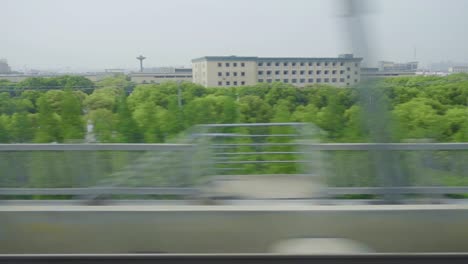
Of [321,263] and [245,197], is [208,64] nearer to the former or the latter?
[245,197]

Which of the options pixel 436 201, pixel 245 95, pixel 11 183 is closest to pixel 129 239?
pixel 11 183

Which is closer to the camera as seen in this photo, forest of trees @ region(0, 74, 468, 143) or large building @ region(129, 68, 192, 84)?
forest of trees @ region(0, 74, 468, 143)

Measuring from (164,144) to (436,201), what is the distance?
327 centimetres

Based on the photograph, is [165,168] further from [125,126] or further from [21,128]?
[21,128]

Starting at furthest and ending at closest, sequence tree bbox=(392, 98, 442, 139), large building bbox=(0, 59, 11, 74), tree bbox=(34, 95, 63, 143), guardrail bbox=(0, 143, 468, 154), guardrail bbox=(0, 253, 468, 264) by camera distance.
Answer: tree bbox=(34, 95, 63, 143) → large building bbox=(0, 59, 11, 74) → tree bbox=(392, 98, 442, 139) → guardrail bbox=(0, 143, 468, 154) → guardrail bbox=(0, 253, 468, 264)

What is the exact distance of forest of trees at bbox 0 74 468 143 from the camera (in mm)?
5699

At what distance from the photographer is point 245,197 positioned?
17.4 ft

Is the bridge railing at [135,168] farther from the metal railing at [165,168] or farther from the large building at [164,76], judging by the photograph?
the large building at [164,76]

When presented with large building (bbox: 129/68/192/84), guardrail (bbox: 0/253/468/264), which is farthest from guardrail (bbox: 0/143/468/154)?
guardrail (bbox: 0/253/468/264)

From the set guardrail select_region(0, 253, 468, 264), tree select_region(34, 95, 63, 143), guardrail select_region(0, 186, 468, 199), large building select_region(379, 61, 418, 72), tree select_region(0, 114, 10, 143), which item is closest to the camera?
guardrail select_region(0, 253, 468, 264)

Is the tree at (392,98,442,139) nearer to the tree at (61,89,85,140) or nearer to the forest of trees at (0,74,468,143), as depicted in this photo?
the forest of trees at (0,74,468,143)

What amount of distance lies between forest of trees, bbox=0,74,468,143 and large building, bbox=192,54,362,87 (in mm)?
121

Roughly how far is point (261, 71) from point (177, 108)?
141 centimetres

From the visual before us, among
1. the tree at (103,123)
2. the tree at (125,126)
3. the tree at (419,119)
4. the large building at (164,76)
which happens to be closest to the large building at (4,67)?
the tree at (103,123)
